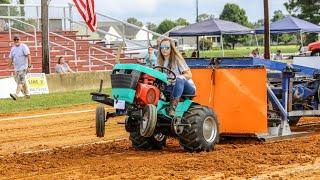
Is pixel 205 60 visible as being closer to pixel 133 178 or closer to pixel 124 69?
pixel 124 69

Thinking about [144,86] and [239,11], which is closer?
[144,86]

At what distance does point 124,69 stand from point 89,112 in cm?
799

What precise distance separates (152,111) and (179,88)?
70 centimetres

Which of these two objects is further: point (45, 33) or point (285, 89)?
point (45, 33)

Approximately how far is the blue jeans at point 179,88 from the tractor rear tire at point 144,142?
908mm

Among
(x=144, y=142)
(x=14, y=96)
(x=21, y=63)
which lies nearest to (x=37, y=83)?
(x=21, y=63)

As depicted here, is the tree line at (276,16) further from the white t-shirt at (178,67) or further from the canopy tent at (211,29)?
the white t-shirt at (178,67)

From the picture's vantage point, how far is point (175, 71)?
1037 centimetres

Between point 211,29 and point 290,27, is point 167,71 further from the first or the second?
point 290,27

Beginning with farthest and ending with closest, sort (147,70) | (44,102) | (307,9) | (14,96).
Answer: (307,9)
(14,96)
(44,102)
(147,70)

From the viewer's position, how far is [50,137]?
42.6ft

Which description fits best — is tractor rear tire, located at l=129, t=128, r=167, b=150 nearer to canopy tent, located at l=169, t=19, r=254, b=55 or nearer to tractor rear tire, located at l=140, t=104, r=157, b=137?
tractor rear tire, located at l=140, t=104, r=157, b=137

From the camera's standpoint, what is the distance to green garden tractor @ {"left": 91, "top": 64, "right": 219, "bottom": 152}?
31.6ft

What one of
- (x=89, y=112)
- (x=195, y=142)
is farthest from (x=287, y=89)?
(x=89, y=112)
